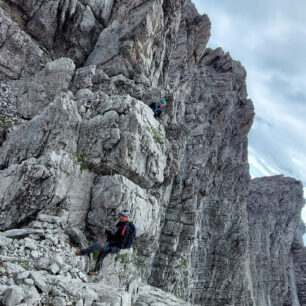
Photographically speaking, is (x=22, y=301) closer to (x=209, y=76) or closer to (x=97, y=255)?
(x=97, y=255)

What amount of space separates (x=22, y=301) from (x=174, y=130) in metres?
19.4

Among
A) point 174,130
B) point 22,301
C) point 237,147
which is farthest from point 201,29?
point 22,301

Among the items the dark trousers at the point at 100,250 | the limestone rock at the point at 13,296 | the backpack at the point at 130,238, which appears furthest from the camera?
the backpack at the point at 130,238

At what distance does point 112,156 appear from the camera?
14719mm

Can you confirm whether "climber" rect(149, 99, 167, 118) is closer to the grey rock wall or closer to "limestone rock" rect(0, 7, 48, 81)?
"limestone rock" rect(0, 7, 48, 81)

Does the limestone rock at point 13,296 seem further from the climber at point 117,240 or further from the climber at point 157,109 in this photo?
the climber at point 157,109

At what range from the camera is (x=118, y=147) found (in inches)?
584

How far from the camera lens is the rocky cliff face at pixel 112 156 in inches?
442

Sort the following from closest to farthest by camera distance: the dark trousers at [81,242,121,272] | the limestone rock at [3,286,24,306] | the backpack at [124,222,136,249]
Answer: the limestone rock at [3,286,24,306] < the dark trousers at [81,242,121,272] < the backpack at [124,222,136,249]

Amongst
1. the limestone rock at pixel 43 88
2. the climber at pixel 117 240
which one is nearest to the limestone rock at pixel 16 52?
the limestone rock at pixel 43 88

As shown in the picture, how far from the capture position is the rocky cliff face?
36.9 feet

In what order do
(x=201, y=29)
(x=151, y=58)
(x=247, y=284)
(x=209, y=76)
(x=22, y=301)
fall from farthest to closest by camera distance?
(x=209, y=76) → (x=247, y=284) → (x=201, y=29) → (x=151, y=58) → (x=22, y=301)

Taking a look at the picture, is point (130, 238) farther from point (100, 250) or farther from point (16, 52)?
point (16, 52)

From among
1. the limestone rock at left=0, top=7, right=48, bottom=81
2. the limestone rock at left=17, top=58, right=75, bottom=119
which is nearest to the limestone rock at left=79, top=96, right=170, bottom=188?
the limestone rock at left=17, top=58, right=75, bottom=119
